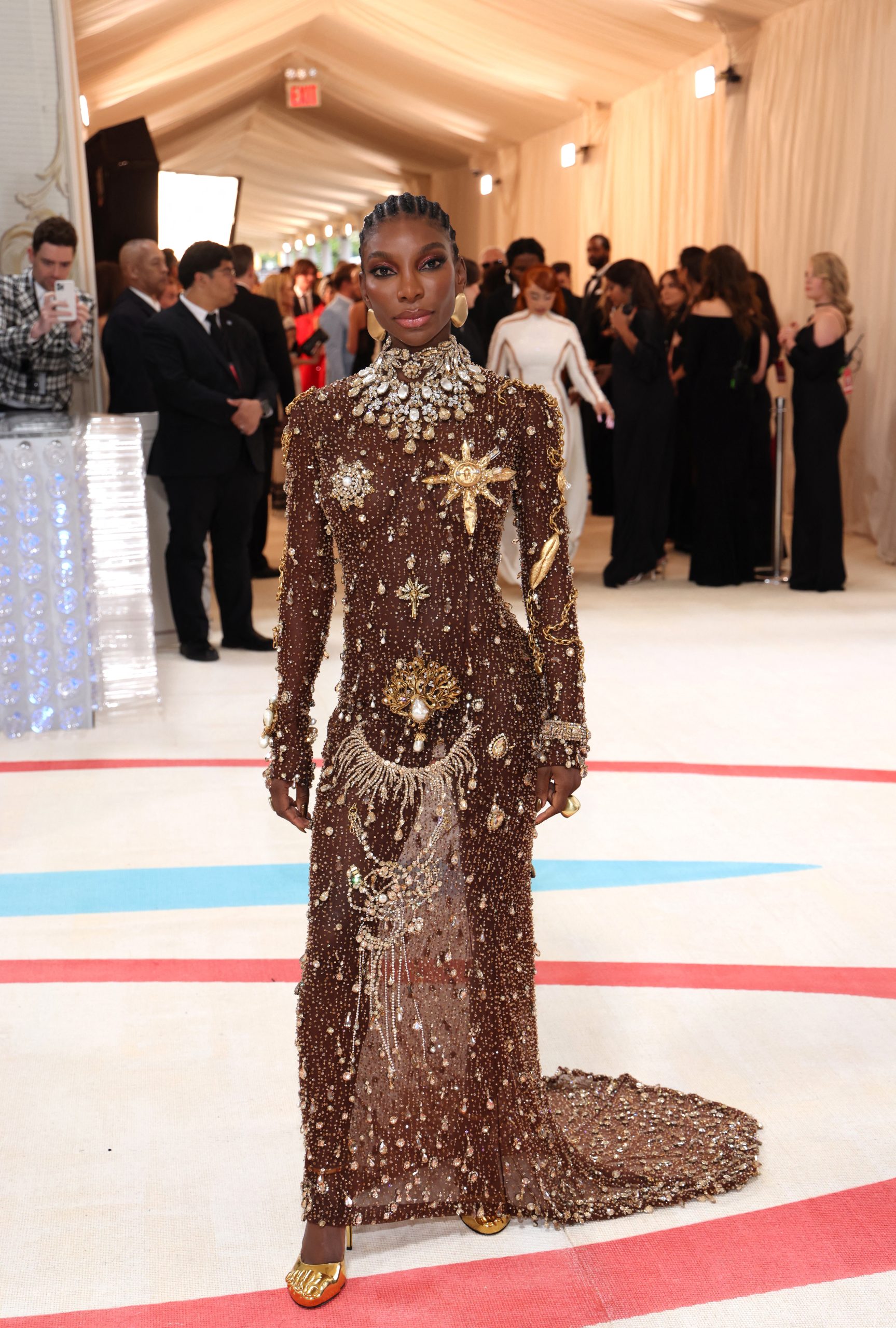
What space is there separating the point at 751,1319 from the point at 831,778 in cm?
250

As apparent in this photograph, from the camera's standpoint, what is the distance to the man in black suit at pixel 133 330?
19.8ft

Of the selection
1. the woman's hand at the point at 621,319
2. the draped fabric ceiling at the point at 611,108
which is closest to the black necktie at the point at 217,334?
the woman's hand at the point at 621,319

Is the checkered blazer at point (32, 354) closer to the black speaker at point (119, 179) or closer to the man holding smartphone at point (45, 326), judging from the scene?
the man holding smartphone at point (45, 326)

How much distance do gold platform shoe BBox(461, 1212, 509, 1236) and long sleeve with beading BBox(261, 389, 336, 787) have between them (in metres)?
0.67

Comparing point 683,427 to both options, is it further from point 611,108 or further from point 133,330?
point 611,108

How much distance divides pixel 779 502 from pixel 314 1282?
618cm

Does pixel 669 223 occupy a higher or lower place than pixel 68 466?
higher

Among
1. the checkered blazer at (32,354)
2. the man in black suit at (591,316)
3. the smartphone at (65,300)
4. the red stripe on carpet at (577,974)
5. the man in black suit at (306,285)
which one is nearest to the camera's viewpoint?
the red stripe on carpet at (577,974)

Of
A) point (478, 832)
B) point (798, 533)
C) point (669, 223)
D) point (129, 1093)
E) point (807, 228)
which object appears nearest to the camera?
point (478, 832)

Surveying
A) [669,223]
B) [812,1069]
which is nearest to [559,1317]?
[812,1069]

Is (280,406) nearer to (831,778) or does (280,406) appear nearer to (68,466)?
(68,466)

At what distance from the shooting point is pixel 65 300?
5.23 m

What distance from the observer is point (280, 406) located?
266 inches

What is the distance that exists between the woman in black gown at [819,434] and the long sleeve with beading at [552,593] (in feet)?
18.1
